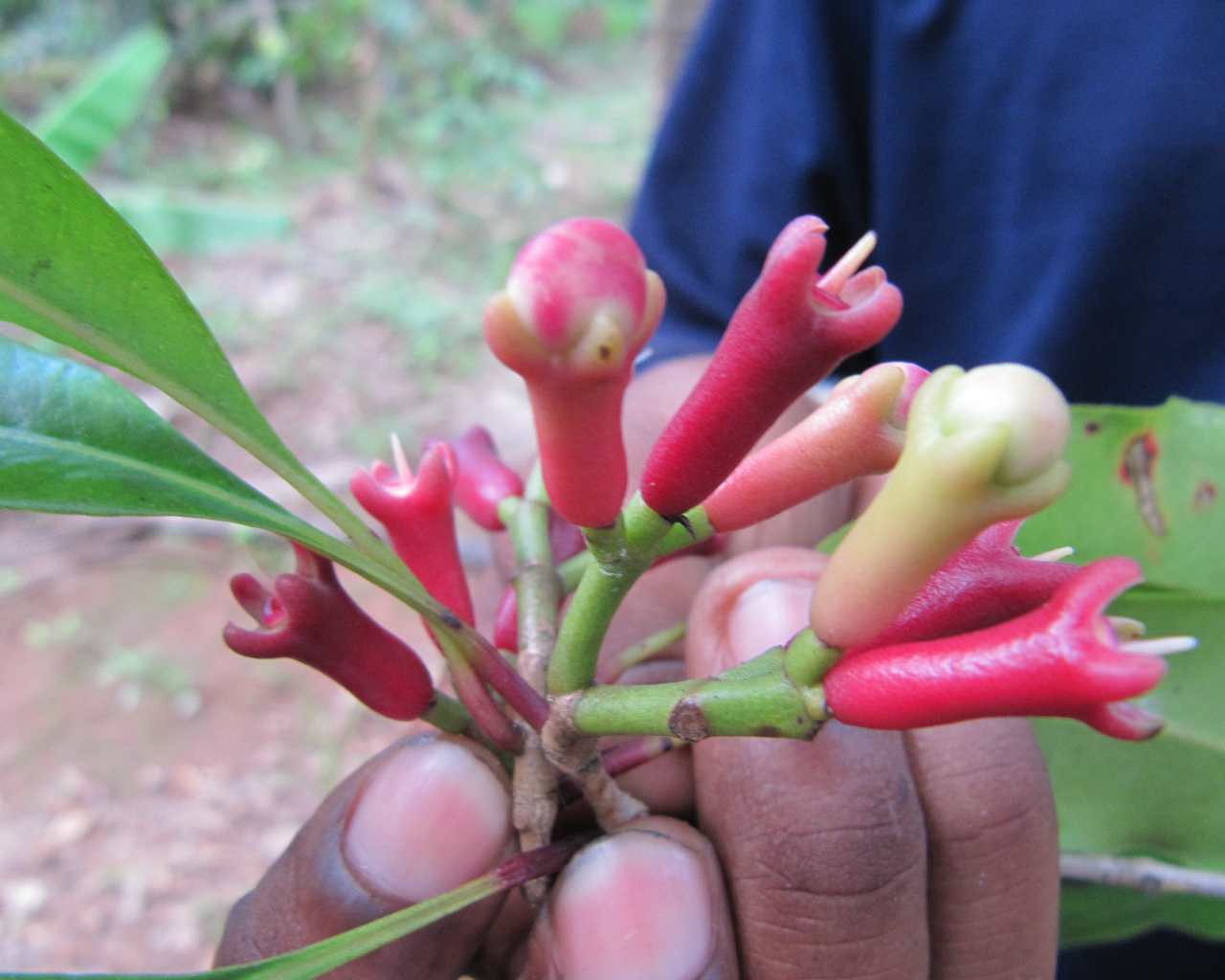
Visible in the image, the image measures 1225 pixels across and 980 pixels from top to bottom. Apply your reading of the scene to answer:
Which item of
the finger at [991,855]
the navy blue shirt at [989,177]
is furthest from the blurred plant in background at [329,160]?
the finger at [991,855]

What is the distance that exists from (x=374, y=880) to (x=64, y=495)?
0.50 metres

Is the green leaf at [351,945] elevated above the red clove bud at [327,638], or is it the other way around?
the red clove bud at [327,638]

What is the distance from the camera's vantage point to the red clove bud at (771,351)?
0.56 metres

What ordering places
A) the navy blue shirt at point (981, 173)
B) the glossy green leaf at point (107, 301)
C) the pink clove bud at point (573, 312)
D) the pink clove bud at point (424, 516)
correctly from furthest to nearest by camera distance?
the navy blue shirt at point (981, 173), the pink clove bud at point (424, 516), the glossy green leaf at point (107, 301), the pink clove bud at point (573, 312)

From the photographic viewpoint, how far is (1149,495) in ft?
4.05

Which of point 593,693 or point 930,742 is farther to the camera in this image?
point 930,742

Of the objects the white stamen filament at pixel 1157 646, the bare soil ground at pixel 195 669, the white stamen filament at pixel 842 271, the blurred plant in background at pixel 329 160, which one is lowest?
the bare soil ground at pixel 195 669

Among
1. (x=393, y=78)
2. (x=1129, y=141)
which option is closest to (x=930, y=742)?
(x=1129, y=141)

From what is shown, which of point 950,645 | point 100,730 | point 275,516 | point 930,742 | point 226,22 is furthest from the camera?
point 226,22

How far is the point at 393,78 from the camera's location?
6.91 metres

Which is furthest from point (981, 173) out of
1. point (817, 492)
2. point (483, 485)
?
point (817, 492)

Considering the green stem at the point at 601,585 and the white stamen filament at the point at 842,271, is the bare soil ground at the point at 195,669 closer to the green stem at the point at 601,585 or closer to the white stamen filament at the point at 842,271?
the green stem at the point at 601,585

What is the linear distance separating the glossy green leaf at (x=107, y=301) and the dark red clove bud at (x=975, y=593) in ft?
1.43

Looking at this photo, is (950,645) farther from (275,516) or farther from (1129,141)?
(1129,141)
